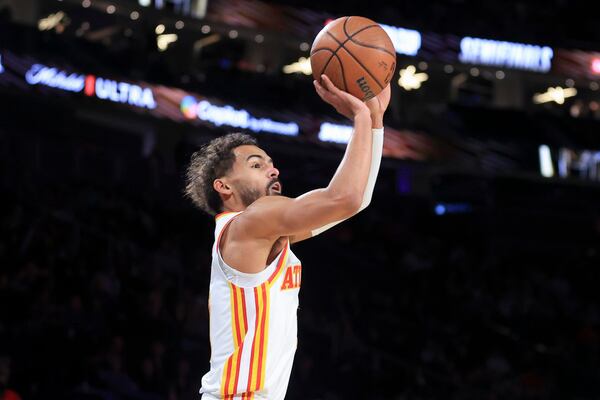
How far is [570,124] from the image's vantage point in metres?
21.3

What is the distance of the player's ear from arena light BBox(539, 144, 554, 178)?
55.4 feet

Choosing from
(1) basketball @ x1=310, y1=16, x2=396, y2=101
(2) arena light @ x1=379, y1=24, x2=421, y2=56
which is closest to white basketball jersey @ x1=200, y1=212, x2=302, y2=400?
(1) basketball @ x1=310, y1=16, x2=396, y2=101

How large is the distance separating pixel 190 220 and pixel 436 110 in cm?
825

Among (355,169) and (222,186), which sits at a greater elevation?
(355,169)

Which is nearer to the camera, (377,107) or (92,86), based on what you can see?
(377,107)

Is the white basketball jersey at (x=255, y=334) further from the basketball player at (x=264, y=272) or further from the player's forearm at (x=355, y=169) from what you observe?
the player's forearm at (x=355, y=169)

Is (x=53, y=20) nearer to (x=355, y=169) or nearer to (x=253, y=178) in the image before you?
(x=253, y=178)

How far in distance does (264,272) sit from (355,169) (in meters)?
0.61

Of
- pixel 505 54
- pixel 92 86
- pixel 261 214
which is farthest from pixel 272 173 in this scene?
pixel 505 54

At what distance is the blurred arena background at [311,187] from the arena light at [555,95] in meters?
0.09

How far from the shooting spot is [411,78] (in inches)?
899

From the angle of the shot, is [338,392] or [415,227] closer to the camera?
[338,392]

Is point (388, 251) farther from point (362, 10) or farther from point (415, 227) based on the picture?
point (362, 10)

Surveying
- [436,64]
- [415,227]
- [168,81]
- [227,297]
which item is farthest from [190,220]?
[227,297]
